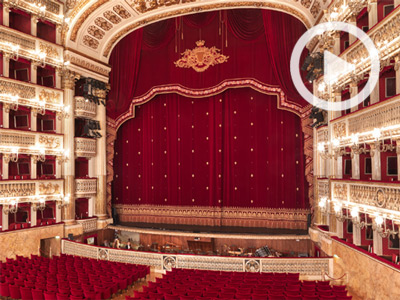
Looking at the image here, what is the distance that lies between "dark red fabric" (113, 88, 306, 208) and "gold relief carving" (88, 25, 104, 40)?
3967 millimetres

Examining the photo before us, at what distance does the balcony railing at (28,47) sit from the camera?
13.7 meters

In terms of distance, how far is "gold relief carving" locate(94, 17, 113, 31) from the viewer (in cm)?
1701

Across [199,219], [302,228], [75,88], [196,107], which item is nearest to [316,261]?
[302,228]

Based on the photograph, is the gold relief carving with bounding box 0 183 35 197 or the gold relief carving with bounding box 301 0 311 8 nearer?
the gold relief carving with bounding box 0 183 35 197

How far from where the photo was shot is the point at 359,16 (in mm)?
10688

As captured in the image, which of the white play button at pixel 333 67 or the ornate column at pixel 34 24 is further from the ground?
the ornate column at pixel 34 24

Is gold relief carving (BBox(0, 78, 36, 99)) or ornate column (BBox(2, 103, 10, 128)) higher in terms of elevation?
gold relief carving (BBox(0, 78, 36, 99))

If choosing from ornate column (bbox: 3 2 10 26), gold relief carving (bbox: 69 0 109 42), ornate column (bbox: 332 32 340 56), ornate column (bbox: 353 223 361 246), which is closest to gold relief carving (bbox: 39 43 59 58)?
gold relief carving (bbox: 69 0 109 42)

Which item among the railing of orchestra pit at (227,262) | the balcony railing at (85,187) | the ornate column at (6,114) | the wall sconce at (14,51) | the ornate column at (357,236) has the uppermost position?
the wall sconce at (14,51)

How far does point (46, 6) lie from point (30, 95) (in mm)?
4004

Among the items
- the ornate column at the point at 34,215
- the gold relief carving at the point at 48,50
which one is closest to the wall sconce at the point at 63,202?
the ornate column at the point at 34,215

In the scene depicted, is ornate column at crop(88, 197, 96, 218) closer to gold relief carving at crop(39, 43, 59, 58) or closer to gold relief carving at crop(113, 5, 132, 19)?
gold relief carving at crop(39, 43, 59, 58)

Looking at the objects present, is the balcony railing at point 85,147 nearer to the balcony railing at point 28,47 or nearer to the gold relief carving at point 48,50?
the balcony railing at point 28,47
